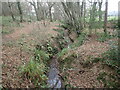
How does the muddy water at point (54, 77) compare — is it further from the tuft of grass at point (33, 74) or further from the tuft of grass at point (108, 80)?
the tuft of grass at point (108, 80)

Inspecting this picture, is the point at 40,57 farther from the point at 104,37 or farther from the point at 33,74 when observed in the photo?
the point at 104,37

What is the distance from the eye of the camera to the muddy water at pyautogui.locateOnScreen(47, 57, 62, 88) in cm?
691

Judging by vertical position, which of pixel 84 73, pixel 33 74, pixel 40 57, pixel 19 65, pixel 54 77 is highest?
pixel 19 65

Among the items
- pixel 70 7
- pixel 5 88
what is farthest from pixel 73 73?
pixel 70 7

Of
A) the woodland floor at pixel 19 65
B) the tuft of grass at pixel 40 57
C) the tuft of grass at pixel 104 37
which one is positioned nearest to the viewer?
the woodland floor at pixel 19 65

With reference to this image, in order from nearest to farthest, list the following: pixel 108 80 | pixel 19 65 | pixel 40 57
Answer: pixel 108 80, pixel 19 65, pixel 40 57

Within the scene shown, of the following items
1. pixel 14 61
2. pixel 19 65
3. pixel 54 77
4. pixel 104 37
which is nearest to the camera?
Result: pixel 19 65

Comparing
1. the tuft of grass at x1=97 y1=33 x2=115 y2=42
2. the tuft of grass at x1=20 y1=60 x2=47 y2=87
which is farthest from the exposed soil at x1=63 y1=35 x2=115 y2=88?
the tuft of grass at x1=97 y1=33 x2=115 y2=42

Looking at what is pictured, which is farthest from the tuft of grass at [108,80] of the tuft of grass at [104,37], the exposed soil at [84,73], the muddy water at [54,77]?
the tuft of grass at [104,37]

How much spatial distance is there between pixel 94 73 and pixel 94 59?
119cm

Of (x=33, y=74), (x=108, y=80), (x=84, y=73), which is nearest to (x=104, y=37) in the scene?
(x=84, y=73)

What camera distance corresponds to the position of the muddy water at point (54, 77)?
6914mm

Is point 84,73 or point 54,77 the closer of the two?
point 84,73

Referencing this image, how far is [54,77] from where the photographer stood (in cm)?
→ 771
